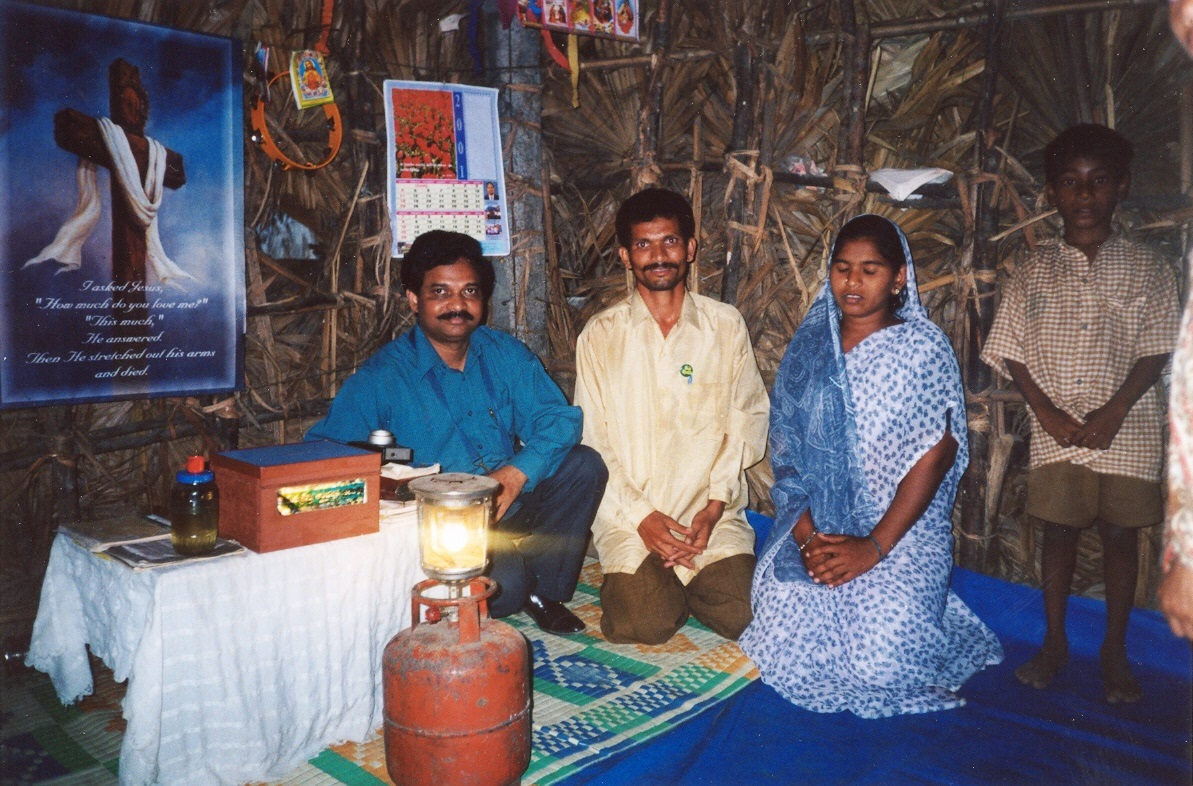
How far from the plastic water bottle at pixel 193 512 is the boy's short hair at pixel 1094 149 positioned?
2881 mm

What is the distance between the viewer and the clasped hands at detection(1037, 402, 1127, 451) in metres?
2.77

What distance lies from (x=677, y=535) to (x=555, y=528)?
48 centimetres

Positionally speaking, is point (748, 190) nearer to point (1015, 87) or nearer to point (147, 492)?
point (1015, 87)

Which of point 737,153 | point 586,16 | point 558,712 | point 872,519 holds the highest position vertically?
point 586,16

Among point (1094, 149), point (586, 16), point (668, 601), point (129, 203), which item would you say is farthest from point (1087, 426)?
point (129, 203)

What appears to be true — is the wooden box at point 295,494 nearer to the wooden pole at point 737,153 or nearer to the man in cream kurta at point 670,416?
the man in cream kurta at point 670,416

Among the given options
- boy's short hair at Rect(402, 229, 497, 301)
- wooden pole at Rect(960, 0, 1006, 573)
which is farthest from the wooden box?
wooden pole at Rect(960, 0, 1006, 573)

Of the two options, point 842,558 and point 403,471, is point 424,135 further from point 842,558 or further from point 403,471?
point 842,558

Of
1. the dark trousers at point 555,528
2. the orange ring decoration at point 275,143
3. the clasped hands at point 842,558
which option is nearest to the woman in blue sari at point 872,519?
the clasped hands at point 842,558

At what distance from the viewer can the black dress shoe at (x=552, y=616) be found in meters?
3.20

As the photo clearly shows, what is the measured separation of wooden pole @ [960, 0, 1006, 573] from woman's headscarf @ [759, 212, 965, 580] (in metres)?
0.78

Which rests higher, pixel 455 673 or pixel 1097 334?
pixel 1097 334

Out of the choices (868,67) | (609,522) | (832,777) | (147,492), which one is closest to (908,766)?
(832,777)

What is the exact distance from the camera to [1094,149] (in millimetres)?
2775
